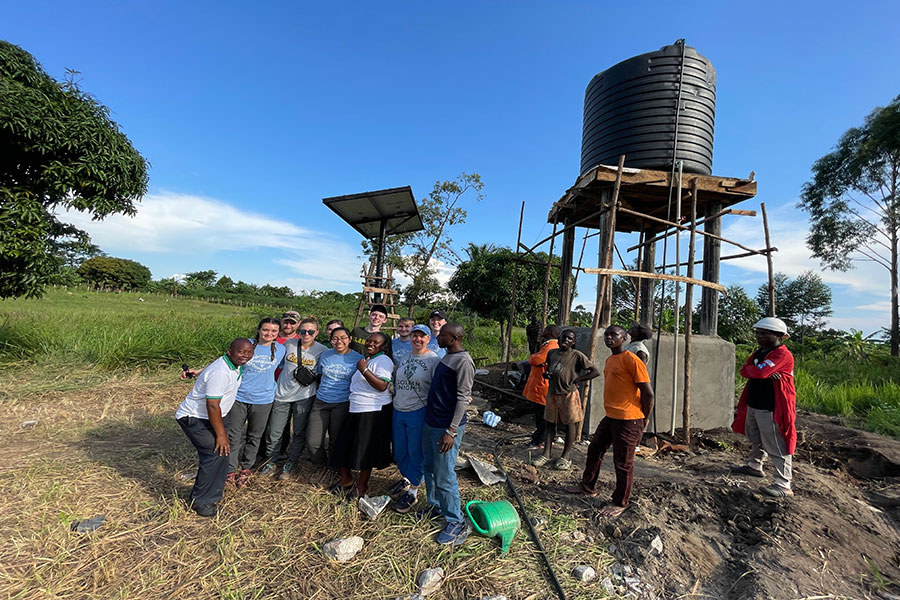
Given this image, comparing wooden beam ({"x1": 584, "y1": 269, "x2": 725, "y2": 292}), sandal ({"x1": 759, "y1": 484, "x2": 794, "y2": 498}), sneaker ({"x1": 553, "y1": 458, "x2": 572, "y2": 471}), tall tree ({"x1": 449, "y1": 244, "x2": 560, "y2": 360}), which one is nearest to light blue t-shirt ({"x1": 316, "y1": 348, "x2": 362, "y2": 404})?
sneaker ({"x1": 553, "y1": 458, "x2": 572, "y2": 471})

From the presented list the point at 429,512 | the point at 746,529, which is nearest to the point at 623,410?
the point at 746,529

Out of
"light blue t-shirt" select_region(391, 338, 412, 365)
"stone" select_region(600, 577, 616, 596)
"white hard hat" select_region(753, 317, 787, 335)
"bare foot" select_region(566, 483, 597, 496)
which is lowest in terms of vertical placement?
"stone" select_region(600, 577, 616, 596)

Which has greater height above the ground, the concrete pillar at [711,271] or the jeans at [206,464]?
the concrete pillar at [711,271]

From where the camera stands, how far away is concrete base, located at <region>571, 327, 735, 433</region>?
583 cm

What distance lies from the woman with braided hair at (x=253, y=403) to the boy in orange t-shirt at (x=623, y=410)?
307 centimetres

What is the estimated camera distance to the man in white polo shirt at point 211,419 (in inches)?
122

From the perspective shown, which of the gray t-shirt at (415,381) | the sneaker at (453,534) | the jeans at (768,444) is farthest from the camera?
the jeans at (768,444)

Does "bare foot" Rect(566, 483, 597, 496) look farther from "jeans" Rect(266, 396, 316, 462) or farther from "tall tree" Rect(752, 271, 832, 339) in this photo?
"tall tree" Rect(752, 271, 832, 339)

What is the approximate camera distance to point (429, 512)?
3219mm

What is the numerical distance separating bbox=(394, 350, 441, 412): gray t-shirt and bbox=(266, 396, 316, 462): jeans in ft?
3.78

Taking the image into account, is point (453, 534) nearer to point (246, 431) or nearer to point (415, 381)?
point (415, 381)

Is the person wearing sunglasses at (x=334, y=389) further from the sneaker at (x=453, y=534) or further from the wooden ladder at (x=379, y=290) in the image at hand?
the wooden ladder at (x=379, y=290)

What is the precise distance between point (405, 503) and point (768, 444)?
3.62 meters

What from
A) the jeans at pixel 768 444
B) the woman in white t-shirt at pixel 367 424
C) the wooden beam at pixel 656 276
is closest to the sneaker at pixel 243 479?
the woman in white t-shirt at pixel 367 424
